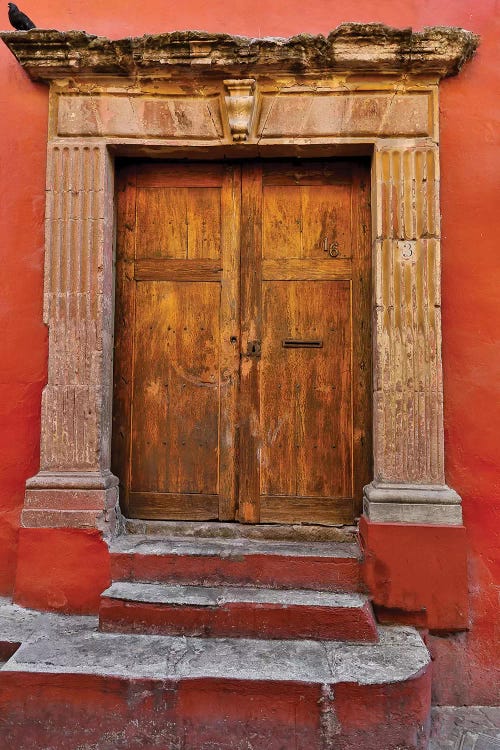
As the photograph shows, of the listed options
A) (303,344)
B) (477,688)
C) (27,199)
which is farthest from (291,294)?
(477,688)

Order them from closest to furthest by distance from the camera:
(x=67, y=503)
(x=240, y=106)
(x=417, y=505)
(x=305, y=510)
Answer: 1. (x=417, y=505)
2. (x=67, y=503)
3. (x=240, y=106)
4. (x=305, y=510)

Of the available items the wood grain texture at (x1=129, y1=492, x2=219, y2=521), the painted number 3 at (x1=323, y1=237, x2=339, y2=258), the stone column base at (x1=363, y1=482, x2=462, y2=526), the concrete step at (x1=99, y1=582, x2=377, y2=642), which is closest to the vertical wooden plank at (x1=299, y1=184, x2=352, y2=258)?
the painted number 3 at (x1=323, y1=237, x2=339, y2=258)

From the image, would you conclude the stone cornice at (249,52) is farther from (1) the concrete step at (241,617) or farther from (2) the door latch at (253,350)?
(1) the concrete step at (241,617)

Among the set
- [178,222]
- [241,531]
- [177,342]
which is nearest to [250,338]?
[177,342]

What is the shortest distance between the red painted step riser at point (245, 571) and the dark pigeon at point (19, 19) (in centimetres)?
307

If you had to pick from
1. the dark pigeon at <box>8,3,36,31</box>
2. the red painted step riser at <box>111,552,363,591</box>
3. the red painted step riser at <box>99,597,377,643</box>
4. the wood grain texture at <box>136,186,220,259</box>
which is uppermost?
the dark pigeon at <box>8,3,36,31</box>

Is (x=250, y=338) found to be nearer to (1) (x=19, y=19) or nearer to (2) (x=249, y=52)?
(2) (x=249, y=52)

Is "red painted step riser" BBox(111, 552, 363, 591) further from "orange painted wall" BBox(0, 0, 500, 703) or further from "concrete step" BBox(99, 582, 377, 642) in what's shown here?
"orange painted wall" BBox(0, 0, 500, 703)

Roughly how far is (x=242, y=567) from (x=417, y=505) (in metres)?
1.01

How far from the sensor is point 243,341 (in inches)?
137

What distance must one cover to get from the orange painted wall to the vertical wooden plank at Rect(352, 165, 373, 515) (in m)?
0.45

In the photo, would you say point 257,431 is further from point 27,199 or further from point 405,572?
point 27,199

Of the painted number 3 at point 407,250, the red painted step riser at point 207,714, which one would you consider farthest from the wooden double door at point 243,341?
the red painted step riser at point 207,714

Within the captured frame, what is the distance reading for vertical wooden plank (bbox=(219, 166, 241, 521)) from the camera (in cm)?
342
